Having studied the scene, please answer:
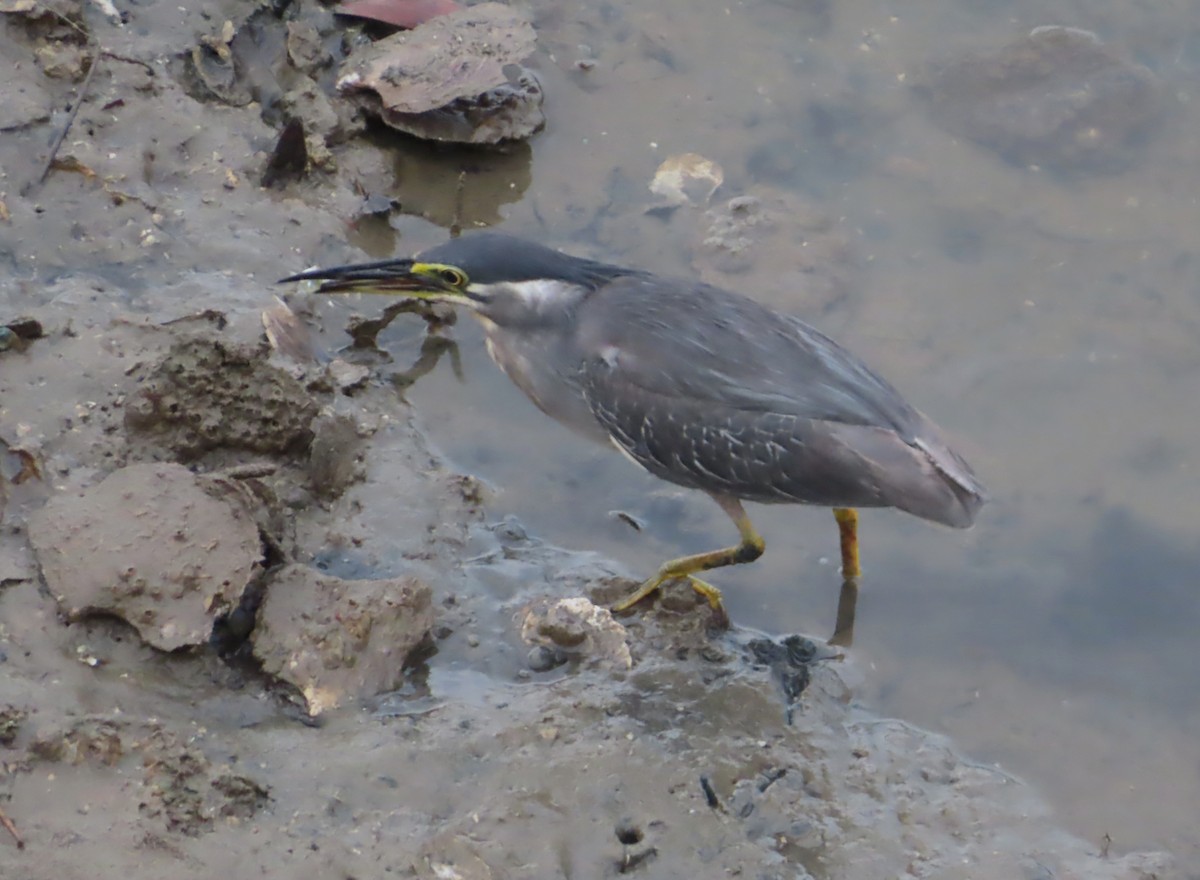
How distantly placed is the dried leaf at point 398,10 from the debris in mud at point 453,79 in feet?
0.59

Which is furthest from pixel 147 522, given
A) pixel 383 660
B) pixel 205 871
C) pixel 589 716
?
pixel 589 716

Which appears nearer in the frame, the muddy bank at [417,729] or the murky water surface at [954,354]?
the muddy bank at [417,729]

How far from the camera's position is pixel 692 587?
200 inches

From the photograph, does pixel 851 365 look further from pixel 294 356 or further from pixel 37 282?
pixel 37 282

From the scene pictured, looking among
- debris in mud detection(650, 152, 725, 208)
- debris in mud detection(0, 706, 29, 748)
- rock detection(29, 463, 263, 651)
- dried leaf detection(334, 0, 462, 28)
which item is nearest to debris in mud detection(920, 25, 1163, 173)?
debris in mud detection(650, 152, 725, 208)

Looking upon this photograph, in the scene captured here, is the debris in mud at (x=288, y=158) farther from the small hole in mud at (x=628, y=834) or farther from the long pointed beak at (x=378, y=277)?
the small hole in mud at (x=628, y=834)

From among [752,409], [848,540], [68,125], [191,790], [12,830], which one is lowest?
[848,540]

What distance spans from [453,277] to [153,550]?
1659 mm

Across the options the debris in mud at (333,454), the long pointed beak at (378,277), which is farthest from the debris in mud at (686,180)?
the debris in mud at (333,454)

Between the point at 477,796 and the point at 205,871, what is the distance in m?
0.87

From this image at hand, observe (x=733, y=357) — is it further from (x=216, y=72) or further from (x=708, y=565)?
(x=216, y=72)

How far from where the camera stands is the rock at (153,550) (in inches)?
159

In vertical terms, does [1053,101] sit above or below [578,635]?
above

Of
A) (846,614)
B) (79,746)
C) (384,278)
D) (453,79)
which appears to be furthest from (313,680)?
(453,79)
